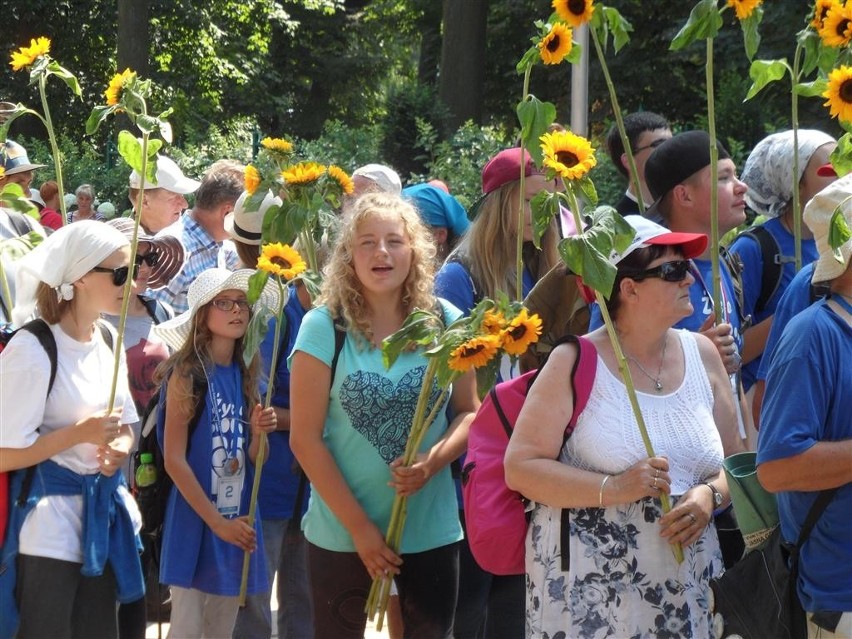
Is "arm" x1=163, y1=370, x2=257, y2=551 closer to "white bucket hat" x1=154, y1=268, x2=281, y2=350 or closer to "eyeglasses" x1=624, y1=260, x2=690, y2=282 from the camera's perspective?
"white bucket hat" x1=154, y1=268, x2=281, y2=350

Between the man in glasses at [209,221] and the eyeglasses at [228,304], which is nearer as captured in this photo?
the eyeglasses at [228,304]

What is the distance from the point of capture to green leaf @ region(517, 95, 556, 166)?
149 inches

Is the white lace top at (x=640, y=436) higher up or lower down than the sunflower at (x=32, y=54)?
lower down

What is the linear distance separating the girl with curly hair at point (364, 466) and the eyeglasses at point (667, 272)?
0.83 metres

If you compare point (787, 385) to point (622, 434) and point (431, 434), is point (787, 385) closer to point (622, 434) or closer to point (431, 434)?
point (622, 434)

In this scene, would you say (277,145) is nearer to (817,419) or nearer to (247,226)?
(247,226)

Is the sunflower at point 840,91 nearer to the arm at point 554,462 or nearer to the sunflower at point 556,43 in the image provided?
the sunflower at point 556,43

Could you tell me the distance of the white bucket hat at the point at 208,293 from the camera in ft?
16.6

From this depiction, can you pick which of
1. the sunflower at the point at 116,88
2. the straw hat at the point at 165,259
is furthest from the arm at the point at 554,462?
the straw hat at the point at 165,259

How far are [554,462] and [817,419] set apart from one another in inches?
27.5

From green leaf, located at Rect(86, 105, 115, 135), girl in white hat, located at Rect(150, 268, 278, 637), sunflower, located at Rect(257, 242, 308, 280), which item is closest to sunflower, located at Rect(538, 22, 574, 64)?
sunflower, located at Rect(257, 242, 308, 280)

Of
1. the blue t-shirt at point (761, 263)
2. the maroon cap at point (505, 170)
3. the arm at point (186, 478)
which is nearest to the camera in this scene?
the arm at point (186, 478)

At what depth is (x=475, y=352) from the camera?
3.70 metres

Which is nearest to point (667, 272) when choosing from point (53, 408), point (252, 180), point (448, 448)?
point (448, 448)
